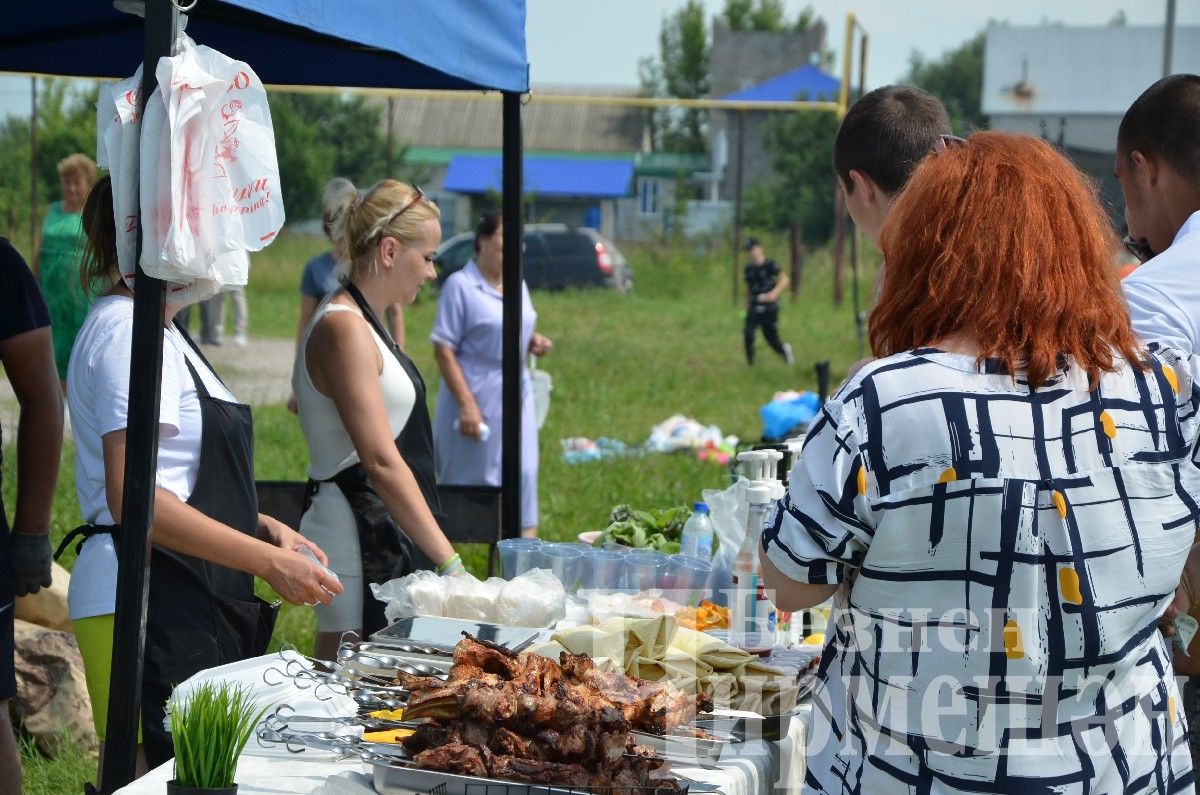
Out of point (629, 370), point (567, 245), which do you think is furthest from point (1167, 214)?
point (567, 245)

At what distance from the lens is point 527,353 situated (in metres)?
6.59

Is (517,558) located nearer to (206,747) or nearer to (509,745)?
(509,745)

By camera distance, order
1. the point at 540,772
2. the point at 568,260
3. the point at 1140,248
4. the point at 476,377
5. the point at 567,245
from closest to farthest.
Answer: the point at 540,772 → the point at 1140,248 → the point at 476,377 → the point at 568,260 → the point at 567,245

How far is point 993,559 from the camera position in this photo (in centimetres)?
167

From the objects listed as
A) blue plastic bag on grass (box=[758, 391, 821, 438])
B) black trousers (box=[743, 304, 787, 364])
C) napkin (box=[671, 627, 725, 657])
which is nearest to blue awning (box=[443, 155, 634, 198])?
black trousers (box=[743, 304, 787, 364])

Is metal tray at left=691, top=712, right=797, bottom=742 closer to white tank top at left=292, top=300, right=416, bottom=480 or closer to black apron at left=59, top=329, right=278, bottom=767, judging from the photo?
black apron at left=59, top=329, right=278, bottom=767

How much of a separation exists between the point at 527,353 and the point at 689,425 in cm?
396

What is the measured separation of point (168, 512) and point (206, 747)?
31.6 inches

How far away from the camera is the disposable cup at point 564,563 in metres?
2.97

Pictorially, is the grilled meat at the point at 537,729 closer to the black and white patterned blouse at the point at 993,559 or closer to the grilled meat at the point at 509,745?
the grilled meat at the point at 509,745

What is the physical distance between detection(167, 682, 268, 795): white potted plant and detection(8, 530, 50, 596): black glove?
159cm

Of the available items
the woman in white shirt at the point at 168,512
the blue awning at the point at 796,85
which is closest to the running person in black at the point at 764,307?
the woman in white shirt at the point at 168,512

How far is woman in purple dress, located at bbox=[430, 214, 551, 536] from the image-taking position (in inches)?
234

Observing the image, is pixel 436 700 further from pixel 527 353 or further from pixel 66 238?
pixel 66 238
